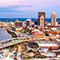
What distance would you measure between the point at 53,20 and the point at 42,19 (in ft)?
10.7

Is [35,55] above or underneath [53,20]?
underneath

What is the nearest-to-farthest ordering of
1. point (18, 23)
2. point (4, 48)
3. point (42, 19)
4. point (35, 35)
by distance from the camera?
point (4, 48) → point (35, 35) → point (42, 19) → point (18, 23)

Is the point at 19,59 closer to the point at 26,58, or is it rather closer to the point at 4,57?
the point at 26,58

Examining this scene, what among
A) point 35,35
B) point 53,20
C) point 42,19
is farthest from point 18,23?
point 35,35

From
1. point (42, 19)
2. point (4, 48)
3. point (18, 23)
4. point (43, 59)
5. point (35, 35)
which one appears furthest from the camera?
point (18, 23)

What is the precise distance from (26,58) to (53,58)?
73.7 inches

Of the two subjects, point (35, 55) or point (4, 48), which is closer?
point (35, 55)

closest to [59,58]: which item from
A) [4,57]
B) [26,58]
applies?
[26,58]

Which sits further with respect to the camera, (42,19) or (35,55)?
(42,19)

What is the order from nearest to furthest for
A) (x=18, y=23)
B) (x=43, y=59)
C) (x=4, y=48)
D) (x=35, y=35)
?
1. (x=43, y=59)
2. (x=4, y=48)
3. (x=35, y=35)
4. (x=18, y=23)

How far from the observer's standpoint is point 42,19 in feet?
90.1

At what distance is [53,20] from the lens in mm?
29109

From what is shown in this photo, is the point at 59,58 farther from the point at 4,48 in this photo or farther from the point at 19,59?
the point at 4,48

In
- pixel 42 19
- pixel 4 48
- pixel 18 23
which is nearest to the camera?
pixel 4 48
